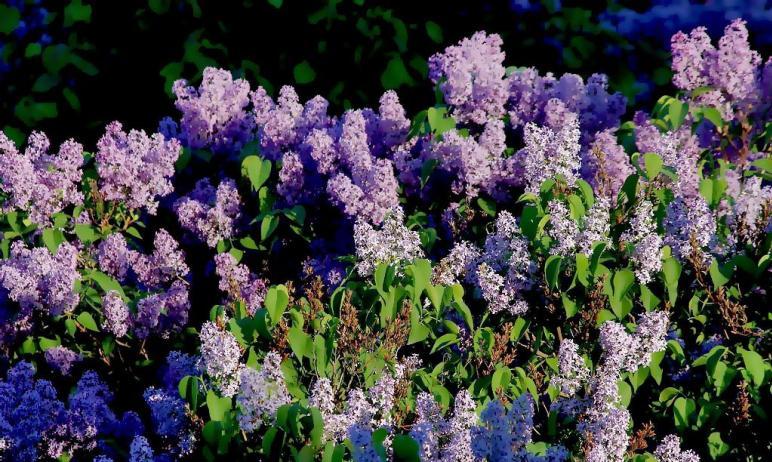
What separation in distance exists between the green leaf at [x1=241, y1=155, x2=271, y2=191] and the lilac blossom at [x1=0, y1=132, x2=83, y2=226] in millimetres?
736

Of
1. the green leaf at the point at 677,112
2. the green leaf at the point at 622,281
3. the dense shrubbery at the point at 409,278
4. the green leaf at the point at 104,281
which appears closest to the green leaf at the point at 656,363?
the dense shrubbery at the point at 409,278

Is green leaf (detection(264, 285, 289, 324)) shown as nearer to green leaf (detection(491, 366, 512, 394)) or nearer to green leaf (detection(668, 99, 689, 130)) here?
green leaf (detection(491, 366, 512, 394))

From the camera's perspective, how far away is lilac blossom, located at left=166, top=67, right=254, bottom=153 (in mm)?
4887

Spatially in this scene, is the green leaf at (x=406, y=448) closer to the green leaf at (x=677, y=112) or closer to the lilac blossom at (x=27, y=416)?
the lilac blossom at (x=27, y=416)

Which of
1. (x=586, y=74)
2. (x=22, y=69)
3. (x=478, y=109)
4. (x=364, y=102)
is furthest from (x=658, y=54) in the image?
(x=22, y=69)

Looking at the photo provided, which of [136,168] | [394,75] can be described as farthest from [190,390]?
[394,75]

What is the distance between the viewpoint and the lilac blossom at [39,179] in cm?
436

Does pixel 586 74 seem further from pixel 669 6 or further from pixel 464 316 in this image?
pixel 464 316

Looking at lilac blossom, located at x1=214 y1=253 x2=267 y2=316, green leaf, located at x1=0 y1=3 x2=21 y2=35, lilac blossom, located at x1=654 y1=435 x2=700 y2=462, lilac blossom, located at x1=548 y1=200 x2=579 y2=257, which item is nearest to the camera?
lilac blossom, located at x1=654 y1=435 x2=700 y2=462

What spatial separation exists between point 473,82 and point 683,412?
1.91 meters

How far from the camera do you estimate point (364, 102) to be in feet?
21.5

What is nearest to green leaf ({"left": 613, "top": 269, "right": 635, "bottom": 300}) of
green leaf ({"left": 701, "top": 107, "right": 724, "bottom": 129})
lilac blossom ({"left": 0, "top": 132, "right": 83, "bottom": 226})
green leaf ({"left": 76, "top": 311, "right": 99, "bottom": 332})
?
green leaf ({"left": 701, "top": 107, "right": 724, "bottom": 129})

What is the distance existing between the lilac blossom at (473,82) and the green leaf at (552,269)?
1329mm

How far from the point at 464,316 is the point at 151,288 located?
1.46 m
